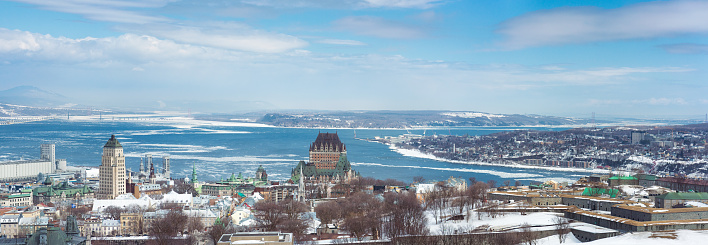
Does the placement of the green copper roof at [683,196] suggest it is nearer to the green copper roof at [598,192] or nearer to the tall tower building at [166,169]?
the green copper roof at [598,192]

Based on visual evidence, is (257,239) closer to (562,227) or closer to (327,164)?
(562,227)

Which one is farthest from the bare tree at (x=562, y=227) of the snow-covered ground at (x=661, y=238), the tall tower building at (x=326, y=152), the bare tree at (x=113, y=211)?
the tall tower building at (x=326, y=152)

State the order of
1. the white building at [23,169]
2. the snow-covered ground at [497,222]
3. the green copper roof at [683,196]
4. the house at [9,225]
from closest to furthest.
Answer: the snow-covered ground at [497,222]
the green copper roof at [683,196]
the house at [9,225]
the white building at [23,169]

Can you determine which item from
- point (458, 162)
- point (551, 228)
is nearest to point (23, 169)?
point (458, 162)

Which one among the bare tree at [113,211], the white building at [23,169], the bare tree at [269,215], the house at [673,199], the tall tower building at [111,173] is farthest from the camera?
the white building at [23,169]

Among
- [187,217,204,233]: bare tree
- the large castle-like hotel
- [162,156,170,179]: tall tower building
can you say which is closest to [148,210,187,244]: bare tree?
[187,217,204,233]: bare tree

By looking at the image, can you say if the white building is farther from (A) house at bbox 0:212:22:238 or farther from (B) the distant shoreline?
(B) the distant shoreline

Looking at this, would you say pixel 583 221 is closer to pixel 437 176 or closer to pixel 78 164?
pixel 437 176

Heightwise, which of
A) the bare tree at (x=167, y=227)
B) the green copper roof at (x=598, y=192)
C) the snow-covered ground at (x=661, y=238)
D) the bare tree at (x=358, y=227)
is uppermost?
the green copper roof at (x=598, y=192)
